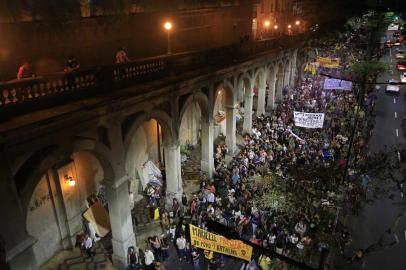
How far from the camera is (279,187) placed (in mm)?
14828

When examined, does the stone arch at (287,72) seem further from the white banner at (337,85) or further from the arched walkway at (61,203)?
the arched walkway at (61,203)

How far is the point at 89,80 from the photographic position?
475 inches

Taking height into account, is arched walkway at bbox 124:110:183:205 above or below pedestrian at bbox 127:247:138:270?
above

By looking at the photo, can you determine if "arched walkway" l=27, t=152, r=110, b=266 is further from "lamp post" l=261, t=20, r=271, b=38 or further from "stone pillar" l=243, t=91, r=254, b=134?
"lamp post" l=261, t=20, r=271, b=38

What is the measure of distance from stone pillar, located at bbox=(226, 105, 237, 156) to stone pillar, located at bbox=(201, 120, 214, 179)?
3559mm

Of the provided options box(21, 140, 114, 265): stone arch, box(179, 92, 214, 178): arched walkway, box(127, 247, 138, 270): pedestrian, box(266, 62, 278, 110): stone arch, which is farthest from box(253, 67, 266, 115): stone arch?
box(127, 247, 138, 270): pedestrian

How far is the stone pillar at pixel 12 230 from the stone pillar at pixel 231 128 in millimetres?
17023

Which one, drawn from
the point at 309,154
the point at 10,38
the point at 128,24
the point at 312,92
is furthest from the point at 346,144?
the point at 10,38

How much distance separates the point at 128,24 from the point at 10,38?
6552 mm

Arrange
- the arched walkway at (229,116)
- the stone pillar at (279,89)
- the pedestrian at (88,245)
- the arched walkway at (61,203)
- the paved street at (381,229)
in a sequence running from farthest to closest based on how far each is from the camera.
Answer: the stone pillar at (279,89) → the arched walkway at (229,116) → the paved street at (381,229) → the pedestrian at (88,245) → the arched walkway at (61,203)

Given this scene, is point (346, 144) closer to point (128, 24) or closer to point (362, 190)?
point (362, 190)

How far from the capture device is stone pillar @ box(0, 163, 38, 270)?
952 cm

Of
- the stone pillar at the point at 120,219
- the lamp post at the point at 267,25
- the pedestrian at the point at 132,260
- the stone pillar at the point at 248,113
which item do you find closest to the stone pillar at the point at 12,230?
the stone pillar at the point at 120,219

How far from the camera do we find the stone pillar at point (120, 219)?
14125 millimetres
